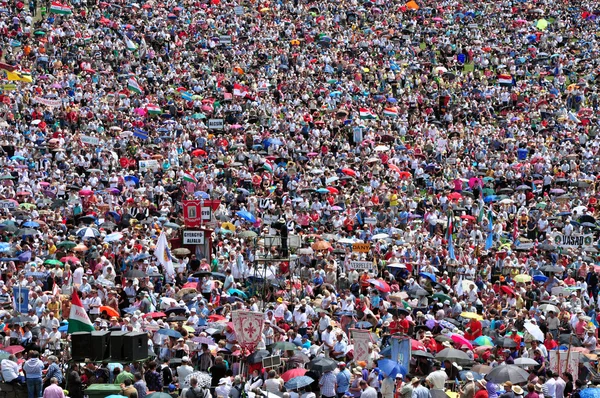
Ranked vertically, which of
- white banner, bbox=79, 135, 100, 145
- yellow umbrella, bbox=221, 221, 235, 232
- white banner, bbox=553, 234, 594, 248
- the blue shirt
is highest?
→ white banner, bbox=79, 135, 100, 145

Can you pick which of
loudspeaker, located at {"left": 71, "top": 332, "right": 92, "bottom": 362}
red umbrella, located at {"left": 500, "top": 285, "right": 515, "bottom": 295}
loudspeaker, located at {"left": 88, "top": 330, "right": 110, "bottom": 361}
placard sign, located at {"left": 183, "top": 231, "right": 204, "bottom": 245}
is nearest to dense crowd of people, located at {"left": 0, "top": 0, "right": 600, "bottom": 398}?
red umbrella, located at {"left": 500, "top": 285, "right": 515, "bottom": 295}

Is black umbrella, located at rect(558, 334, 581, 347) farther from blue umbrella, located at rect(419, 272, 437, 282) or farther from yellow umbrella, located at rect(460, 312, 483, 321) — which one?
blue umbrella, located at rect(419, 272, 437, 282)

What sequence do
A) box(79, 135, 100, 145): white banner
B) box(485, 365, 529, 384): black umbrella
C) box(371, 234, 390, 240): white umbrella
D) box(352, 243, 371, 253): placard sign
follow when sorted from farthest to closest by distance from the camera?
box(79, 135, 100, 145): white banner < box(371, 234, 390, 240): white umbrella < box(352, 243, 371, 253): placard sign < box(485, 365, 529, 384): black umbrella

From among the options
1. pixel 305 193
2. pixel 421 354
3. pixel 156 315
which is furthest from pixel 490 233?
pixel 156 315

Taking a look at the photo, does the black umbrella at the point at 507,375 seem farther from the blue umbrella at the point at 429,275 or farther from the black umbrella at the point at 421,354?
the blue umbrella at the point at 429,275

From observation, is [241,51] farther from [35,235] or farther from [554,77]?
[35,235]

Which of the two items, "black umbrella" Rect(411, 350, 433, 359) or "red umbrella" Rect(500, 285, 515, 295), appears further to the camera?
"red umbrella" Rect(500, 285, 515, 295)
